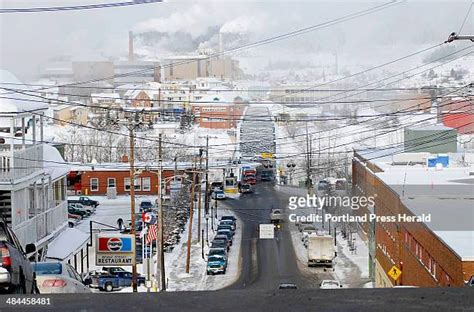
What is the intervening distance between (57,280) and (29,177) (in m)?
1.93

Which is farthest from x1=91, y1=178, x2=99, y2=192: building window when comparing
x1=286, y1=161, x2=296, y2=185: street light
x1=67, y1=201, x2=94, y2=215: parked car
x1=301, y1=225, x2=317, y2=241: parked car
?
x1=301, y1=225, x2=317, y2=241: parked car

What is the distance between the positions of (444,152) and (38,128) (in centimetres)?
302

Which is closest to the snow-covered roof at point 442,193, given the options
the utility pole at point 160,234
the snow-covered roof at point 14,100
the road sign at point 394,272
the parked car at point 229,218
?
the road sign at point 394,272

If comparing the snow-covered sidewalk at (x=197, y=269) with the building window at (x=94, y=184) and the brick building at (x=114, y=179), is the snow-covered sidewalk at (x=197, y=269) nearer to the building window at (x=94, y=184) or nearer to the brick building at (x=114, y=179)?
the brick building at (x=114, y=179)

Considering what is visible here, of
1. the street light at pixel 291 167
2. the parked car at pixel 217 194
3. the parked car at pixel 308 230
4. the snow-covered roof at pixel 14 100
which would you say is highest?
the snow-covered roof at pixel 14 100

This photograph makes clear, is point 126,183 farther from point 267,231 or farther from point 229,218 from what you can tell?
point 267,231

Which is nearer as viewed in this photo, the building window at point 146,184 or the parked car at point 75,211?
the building window at point 146,184

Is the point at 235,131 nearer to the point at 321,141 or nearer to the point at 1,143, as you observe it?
the point at 321,141

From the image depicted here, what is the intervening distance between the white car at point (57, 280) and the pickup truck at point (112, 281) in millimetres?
2425

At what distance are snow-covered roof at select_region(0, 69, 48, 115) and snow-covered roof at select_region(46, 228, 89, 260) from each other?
1.63 meters

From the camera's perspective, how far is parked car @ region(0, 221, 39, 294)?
4527 millimetres

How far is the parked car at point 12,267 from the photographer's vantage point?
453 cm

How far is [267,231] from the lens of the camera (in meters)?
6.33

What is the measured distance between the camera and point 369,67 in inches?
233
